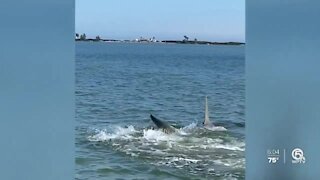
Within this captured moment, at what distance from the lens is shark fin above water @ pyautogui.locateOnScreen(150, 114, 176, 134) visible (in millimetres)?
5173

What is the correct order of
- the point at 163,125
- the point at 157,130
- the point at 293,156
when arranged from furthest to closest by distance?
1. the point at 163,125
2. the point at 157,130
3. the point at 293,156

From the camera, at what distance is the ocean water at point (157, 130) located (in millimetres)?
4020

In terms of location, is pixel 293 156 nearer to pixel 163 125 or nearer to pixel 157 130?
pixel 157 130

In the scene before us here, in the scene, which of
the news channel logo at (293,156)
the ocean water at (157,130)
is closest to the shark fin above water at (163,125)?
the ocean water at (157,130)

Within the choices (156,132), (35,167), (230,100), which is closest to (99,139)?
(156,132)

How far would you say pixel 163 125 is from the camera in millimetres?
5480

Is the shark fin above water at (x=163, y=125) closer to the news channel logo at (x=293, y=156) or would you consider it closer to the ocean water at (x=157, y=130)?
the ocean water at (x=157, y=130)

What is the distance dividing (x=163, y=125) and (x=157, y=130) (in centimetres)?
18

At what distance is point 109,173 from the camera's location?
12.6 feet

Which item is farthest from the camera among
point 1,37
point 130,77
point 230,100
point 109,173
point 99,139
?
point 130,77

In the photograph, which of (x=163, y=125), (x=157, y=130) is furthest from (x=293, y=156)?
(x=163, y=125)

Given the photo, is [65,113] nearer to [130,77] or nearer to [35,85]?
[35,85]

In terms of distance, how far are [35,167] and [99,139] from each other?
255cm

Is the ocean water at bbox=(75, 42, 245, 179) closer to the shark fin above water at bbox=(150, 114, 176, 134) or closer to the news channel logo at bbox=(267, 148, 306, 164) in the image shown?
the shark fin above water at bbox=(150, 114, 176, 134)
